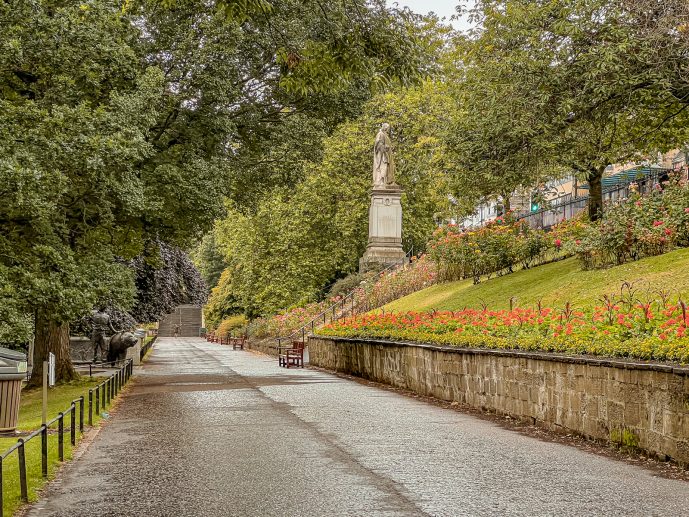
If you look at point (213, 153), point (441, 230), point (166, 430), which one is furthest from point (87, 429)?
point (441, 230)

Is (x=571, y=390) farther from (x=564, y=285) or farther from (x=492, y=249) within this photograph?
(x=492, y=249)

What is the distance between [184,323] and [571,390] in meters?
109

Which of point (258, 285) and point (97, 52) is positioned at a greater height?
point (97, 52)

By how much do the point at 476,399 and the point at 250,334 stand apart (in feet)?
137

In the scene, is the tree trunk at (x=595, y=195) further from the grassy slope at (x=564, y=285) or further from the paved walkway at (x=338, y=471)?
the paved walkway at (x=338, y=471)

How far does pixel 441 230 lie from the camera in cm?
3575

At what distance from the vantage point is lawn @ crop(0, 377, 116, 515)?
29.2 ft

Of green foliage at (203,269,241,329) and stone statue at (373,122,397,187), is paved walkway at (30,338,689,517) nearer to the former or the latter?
stone statue at (373,122,397,187)

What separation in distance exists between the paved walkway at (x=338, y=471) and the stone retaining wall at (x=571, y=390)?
1.78 ft

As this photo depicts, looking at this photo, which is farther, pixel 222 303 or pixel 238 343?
pixel 222 303

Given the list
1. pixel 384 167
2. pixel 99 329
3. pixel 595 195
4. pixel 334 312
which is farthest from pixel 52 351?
pixel 384 167

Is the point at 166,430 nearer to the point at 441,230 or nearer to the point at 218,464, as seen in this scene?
the point at 218,464

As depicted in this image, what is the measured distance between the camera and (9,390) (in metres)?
13.9

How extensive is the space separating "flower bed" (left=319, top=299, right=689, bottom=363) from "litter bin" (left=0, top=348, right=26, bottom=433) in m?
7.40
